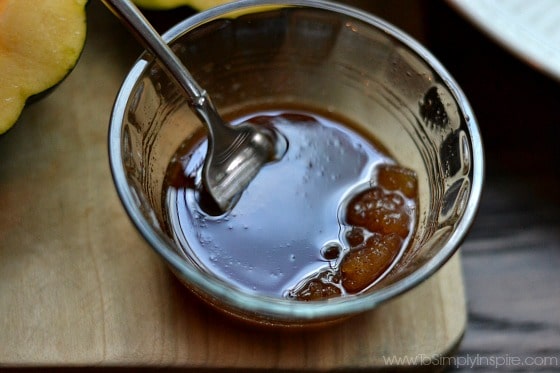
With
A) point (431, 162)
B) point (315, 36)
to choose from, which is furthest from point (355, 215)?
point (315, 36)

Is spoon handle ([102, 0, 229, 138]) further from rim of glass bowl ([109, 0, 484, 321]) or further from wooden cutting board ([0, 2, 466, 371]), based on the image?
wooden cutting board ([0, 2, 466, 371])

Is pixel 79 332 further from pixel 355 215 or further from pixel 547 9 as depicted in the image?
pixel 547 9

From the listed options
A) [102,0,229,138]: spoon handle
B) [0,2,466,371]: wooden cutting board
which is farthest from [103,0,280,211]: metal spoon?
[0,2,466,371]: wooden cutting board

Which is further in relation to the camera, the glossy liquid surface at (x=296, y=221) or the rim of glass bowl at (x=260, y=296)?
the glossy liquid surface at (x=296, y=221)

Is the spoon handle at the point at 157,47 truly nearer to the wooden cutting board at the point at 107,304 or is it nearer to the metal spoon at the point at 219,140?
the metal spoon at the point at 219,140

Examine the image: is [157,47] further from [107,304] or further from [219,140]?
[107,304]

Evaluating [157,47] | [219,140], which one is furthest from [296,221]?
[157,47]

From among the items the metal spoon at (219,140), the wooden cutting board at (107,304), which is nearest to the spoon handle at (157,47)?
the metal spoon at (219,140)
